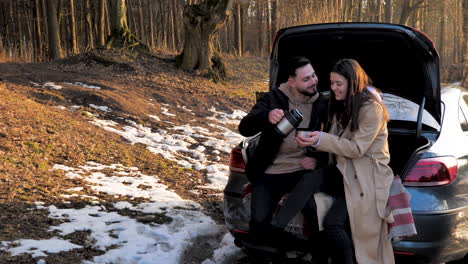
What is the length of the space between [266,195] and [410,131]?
4.58 feet

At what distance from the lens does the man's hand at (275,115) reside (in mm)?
3363

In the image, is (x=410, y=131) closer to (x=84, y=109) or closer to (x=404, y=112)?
(x=404, y=112)

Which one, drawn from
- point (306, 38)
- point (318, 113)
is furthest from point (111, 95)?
point (318, 113)

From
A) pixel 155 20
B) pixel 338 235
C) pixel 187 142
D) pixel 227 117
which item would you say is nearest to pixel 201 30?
pixel 227 117

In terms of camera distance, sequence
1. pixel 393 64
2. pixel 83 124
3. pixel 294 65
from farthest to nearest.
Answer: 1. pixel 83 124
2. pixel 393 64
3. pixel 294 65

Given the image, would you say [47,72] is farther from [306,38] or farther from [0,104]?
[306,38]

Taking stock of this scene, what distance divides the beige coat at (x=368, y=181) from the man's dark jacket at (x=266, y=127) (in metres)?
0.42

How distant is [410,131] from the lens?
389 centimetres

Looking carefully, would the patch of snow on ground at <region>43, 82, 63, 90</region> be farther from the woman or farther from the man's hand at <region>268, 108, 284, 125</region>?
the woman

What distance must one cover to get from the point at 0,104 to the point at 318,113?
558 centimetres

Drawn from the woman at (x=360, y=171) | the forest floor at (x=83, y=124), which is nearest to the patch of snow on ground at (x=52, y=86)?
the forest floor at (x=83, y=124)

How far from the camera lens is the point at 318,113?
365cm

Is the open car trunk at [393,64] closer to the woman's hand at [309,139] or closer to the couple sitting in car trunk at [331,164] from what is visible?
the couple sitting in car trunk at [331,164]

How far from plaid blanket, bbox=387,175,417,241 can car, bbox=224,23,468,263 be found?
8 centimetres
